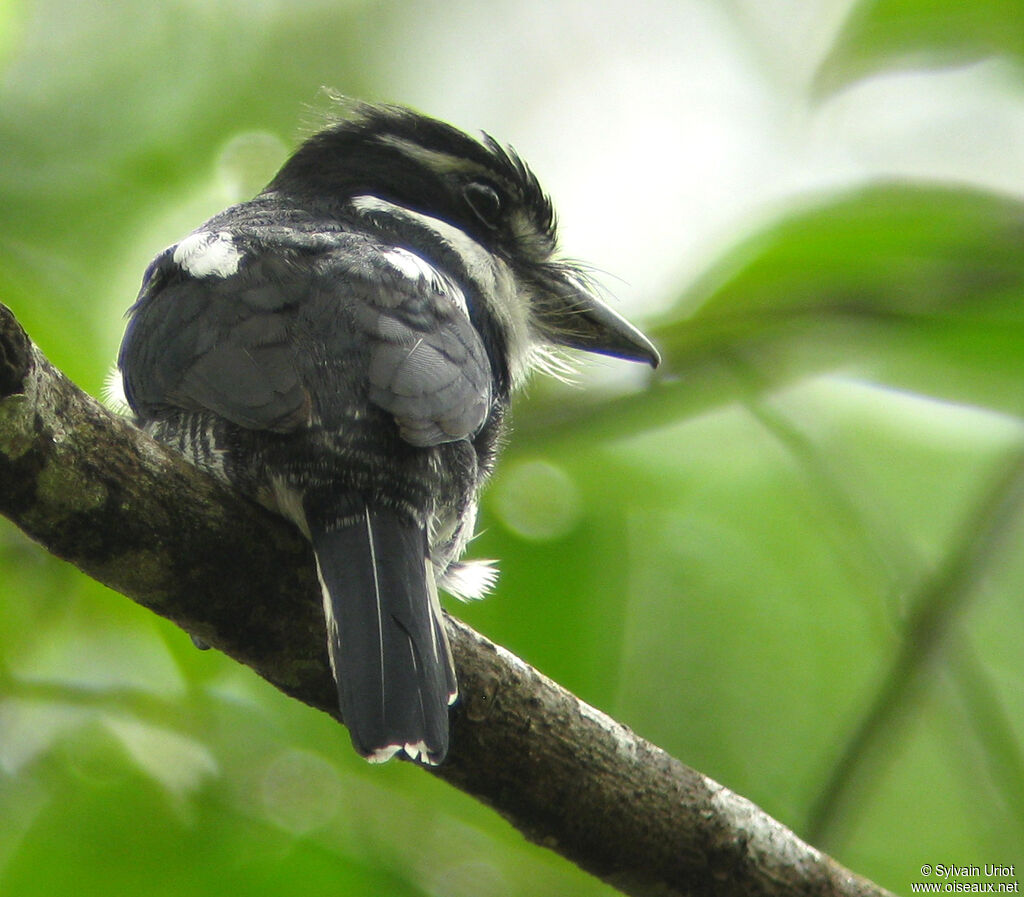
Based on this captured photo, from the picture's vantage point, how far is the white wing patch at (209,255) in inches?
104

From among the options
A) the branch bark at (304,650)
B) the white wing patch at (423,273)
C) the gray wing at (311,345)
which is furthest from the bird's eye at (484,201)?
the branch bark at (304,650)

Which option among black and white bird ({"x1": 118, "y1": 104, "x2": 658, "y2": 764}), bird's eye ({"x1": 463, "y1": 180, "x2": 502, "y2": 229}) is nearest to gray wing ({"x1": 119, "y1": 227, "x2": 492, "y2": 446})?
black and white bird ({"x1": 118, "y1": 104, "x2": 658, "y2": 764})

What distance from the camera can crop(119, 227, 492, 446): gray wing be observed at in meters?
2.36

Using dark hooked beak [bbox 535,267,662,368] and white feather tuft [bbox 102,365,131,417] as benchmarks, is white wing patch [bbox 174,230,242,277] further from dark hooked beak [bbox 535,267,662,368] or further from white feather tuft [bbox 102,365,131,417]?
dark hooked beak [bbox 535,267,662,368]

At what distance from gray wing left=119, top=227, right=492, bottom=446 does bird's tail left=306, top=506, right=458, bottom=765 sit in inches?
7.5

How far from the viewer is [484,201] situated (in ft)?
11.4

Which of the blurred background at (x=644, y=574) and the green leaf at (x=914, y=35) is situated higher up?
the green leaf at (x=914, y=35)

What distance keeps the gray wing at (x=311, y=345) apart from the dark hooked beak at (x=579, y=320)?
2.37 feet

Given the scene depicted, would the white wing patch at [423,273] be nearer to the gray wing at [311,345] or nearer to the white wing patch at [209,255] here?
the gray wing at [311,345]

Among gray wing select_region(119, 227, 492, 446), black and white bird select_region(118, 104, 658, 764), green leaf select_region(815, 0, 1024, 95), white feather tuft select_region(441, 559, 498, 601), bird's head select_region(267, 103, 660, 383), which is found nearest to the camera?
black and white bird select_region(118, 104, 658, 764)

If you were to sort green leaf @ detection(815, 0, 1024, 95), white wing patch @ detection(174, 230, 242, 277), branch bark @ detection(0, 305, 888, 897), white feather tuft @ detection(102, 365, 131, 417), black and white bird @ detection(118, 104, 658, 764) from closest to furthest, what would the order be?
1. branch bark @ detection(0, 305, 888, 897)
2. black and white bird @ detection(118, 104, 658, 764)
3. white wing patch @ detection(174, 230, 242, 277)
4. white feather tuft @ detection(102, 365, 131, 417)
5. green leaf @ detection(815, 0, 1024, 95)

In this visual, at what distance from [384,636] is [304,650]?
29 cm

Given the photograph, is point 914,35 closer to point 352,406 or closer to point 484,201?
point 484,201

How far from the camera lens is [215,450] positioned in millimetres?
2451
